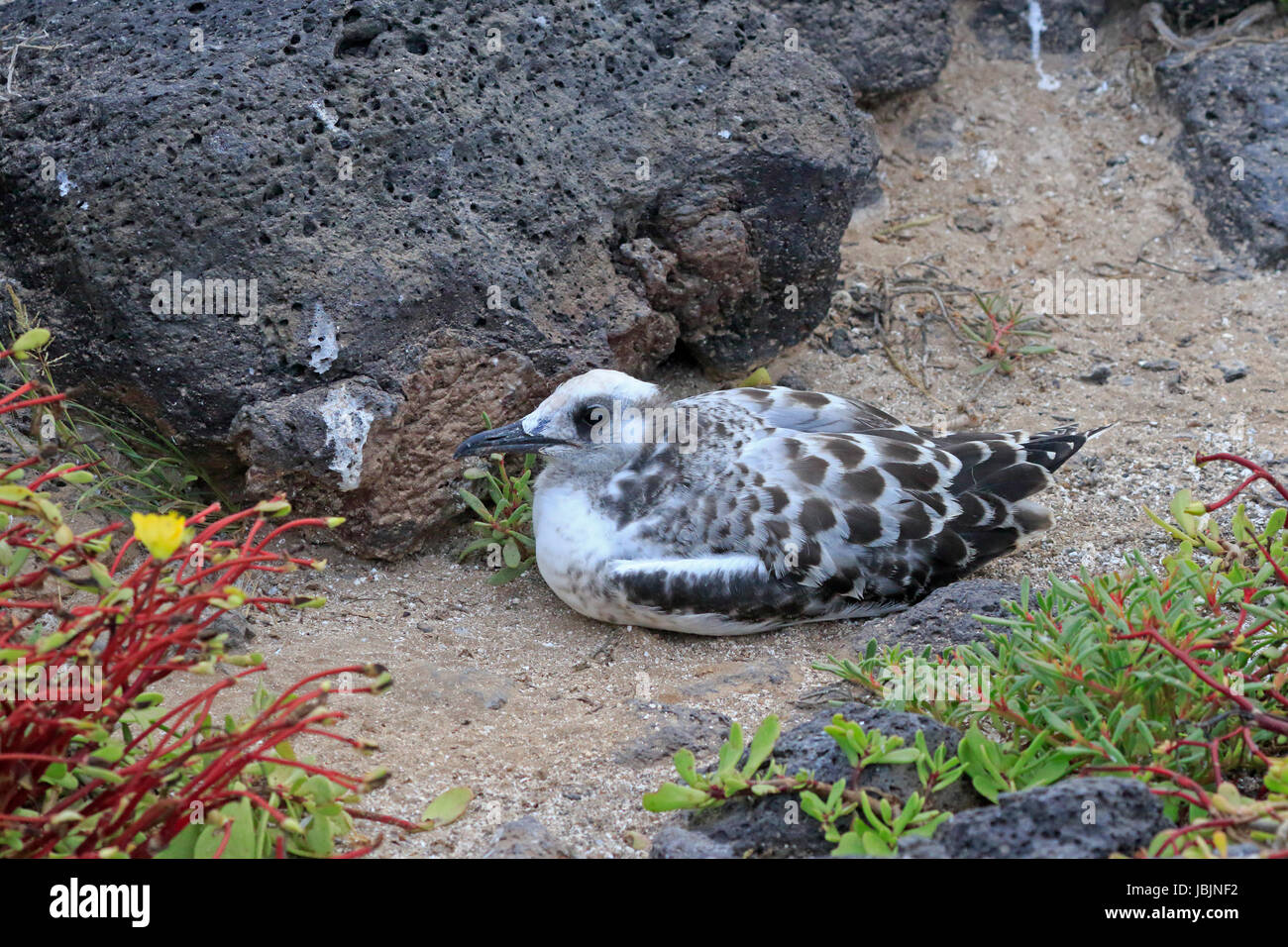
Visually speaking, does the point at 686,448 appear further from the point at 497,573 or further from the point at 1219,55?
the point at 1219,55

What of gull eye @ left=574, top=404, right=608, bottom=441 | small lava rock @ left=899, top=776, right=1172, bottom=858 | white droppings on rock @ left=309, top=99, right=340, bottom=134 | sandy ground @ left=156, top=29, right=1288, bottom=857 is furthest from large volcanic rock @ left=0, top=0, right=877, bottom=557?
small lava rock @ left=899, top=776, right=1172, bottom=858

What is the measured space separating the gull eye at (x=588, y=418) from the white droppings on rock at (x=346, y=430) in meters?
0.85

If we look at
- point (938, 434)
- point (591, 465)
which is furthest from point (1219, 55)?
point (591, 465)

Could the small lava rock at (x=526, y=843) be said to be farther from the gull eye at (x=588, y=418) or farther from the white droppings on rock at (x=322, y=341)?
the white droppings on rock at (x=322, y=341)

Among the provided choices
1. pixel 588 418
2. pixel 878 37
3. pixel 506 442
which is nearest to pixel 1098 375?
pixel 878 37

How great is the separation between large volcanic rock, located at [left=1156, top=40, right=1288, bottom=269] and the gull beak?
4560 mm

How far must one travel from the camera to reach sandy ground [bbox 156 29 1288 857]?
4.02 m

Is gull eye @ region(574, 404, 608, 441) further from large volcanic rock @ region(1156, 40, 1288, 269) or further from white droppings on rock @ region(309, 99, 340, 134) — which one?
large volcanic rock @ region(1156, 40, 1288, 269)

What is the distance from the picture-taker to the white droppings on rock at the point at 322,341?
16.6ft

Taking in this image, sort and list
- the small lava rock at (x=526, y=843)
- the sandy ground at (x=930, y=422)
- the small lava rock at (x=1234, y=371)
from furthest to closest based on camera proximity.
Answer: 1. the small lava rock at (x=1234, y=371)
2. the sandy ground at (x=930, y=422)
3. the small lava rock at (x=526, y=843)

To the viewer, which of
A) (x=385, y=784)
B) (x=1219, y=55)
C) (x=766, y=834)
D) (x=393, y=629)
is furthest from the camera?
(x=1219, y=55)

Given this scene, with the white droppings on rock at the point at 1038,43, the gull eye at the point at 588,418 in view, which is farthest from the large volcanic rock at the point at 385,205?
the white droppings on rock at the point at 1038,43
